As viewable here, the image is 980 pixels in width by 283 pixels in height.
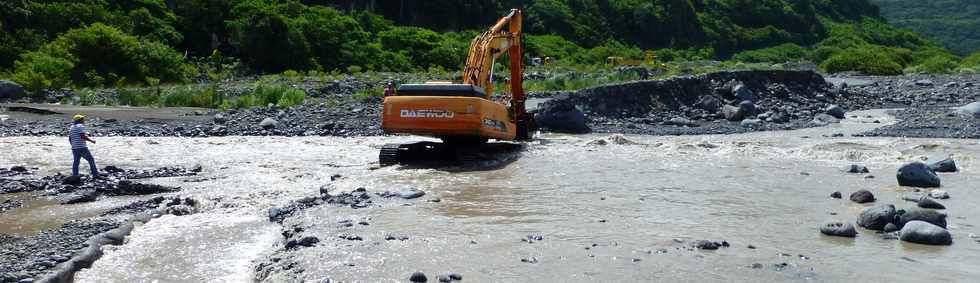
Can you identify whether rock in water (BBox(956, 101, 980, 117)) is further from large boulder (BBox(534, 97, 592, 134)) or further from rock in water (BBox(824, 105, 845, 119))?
large boulder (BBox(534, 97, 592, 134))

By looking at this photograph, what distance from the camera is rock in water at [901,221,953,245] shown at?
33.1ft

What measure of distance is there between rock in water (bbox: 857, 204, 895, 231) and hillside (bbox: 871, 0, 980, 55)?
134570 mm

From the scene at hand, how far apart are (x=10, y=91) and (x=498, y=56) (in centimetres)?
1993

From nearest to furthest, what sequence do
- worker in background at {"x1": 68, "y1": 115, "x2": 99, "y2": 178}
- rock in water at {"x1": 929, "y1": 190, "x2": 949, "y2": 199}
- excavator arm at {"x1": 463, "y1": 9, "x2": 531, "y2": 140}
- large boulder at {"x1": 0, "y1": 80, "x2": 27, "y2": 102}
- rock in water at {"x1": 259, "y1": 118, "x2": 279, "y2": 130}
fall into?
rock in water at {"x1": 929, "y1": 190, "x2": 949, "y2": 199} < worker in background at {"x1": 68, "y1": 115, "x2": 99, "y2": 178} < excavator arm at {"x1": 463, "y1": 9, "x2": 531, "y2": 140} < rock in water at {"x1": 259, "y1": 118, "x2": 279, "y2": 130} < large boulder at {"x1": 0, "y1": 80, "x2": 27, "y2": 102}

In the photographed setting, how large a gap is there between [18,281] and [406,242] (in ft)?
12.6

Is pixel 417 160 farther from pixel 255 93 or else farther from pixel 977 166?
pixel 255 93

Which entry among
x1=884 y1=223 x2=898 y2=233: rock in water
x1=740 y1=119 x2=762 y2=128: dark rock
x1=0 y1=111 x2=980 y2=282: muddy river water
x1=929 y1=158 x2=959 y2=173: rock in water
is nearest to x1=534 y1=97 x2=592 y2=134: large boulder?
x1=0 y1=111 x2=980 y2=282: muddy river water

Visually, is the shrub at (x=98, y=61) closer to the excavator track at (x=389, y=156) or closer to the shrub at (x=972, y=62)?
the excavator track at (x=389, y=156)

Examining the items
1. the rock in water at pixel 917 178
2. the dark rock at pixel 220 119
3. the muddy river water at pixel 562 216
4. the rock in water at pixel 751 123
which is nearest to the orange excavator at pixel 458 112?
the muddy river water at pixel 562 216

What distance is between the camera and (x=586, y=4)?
9725 centimetres

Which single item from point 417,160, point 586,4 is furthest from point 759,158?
point 586,4

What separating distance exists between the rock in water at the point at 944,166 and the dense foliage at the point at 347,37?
23421 mm

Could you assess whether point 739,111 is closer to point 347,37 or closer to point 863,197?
point 863,197

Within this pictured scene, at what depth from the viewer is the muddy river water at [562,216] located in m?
9.16
